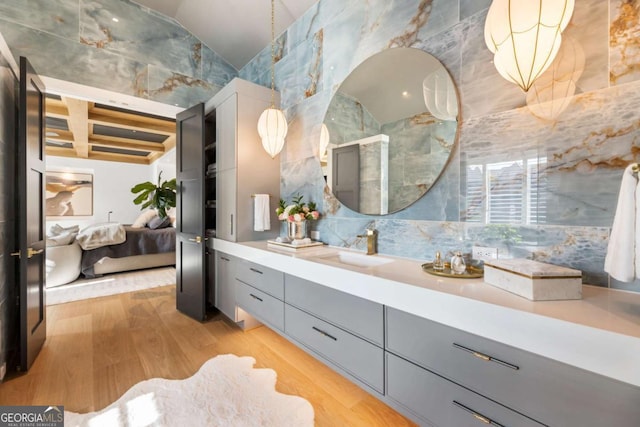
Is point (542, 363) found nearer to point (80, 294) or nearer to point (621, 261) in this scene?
point (621, 261)

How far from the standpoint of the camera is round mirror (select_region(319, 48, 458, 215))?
5.20ft

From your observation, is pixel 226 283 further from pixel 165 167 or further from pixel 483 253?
pixel 165 167

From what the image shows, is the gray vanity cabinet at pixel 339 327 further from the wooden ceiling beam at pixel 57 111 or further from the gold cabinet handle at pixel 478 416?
the wooden ceiling beam at pixel 57 111

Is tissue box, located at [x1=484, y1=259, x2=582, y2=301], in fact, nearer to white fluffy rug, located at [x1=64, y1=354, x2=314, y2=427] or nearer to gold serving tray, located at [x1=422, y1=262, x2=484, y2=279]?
gold serving tray, located at [x1=422, y1=262, x2=484, y2=279]

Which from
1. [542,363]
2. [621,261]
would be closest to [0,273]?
[542,363]

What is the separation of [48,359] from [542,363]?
3.13m

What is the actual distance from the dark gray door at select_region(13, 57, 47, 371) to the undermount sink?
206cm

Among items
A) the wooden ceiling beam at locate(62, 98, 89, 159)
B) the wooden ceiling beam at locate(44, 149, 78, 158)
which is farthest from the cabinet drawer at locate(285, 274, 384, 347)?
the wooden ceiling beam at locate(44, 149, 78, 158)

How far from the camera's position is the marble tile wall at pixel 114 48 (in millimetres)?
2328

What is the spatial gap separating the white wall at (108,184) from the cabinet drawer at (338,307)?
771 cm

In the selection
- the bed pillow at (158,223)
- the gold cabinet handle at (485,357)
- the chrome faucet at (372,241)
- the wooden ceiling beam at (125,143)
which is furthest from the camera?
the wooden ceiling beam at (125,143)

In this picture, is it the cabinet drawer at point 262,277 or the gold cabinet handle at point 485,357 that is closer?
the gold cabinet handle at point 485,357

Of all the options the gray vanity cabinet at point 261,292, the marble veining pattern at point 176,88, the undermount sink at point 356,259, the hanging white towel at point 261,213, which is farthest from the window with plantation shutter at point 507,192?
the marble veining pattern at point 176,88

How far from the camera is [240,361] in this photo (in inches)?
80.1
